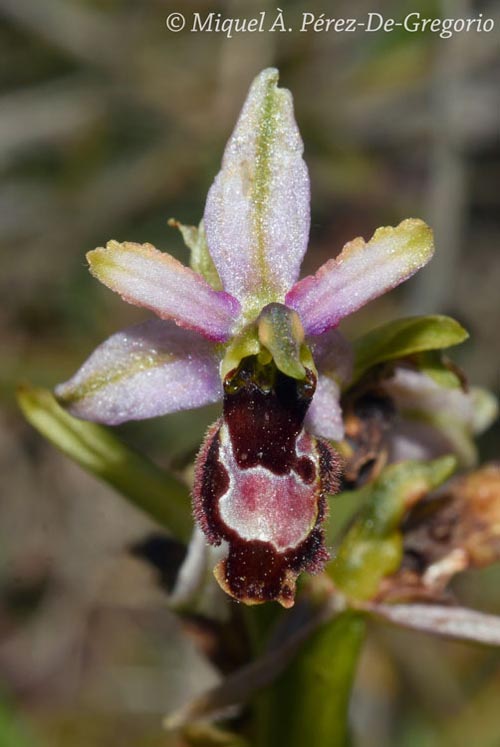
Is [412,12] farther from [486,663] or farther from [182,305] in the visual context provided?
[182,305]

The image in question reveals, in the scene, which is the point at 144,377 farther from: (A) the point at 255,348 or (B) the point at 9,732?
(B) the point at 9,732

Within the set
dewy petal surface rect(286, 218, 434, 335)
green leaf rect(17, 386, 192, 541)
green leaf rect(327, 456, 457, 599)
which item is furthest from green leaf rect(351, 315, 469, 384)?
green leaf rect(17, 386, 192, 541)

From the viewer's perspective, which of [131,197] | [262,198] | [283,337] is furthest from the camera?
[131,197]

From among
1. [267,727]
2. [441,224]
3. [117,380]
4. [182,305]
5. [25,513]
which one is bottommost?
[25,513]

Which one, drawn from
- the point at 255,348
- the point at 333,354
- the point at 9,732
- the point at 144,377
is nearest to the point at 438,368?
the point at 333,354

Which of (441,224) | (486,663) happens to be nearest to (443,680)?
(486,663)

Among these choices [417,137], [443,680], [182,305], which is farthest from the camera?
[417,137]
